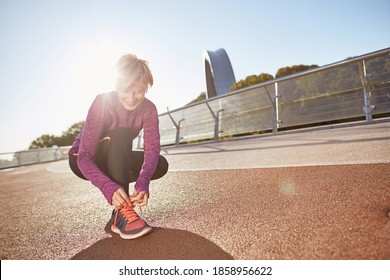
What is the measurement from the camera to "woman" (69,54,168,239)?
152 centimetres

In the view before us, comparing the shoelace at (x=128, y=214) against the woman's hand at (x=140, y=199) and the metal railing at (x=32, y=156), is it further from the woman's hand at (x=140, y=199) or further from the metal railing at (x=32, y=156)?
the metal railing at (x=32, y=156)

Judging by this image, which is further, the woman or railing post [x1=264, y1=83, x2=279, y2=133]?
railing post [x1=264, y1=83, x2=279, y2=133]

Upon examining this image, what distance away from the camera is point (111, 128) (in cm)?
183

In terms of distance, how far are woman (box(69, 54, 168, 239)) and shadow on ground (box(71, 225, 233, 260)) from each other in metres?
0.06

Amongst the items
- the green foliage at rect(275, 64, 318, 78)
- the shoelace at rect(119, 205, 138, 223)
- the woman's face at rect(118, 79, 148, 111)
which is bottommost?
the shoelace at rect(119, 205, 138, 223)

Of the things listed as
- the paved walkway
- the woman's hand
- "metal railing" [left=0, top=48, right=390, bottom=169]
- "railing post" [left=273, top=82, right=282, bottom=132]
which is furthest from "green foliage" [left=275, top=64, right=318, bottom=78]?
the woman's hand

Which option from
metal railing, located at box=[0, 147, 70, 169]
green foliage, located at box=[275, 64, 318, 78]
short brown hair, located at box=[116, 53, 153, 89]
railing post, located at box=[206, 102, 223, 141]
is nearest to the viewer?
short brown hair, located at box=[116, 53, 153, 89]

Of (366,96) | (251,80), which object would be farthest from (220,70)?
(366,96)

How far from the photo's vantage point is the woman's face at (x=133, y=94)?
65.9 inches

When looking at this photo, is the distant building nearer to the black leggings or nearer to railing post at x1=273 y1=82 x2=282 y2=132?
railing post at x1=273 y1=82 x2=282 y2=132

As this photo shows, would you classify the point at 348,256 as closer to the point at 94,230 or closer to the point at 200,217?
the point at 200,217
